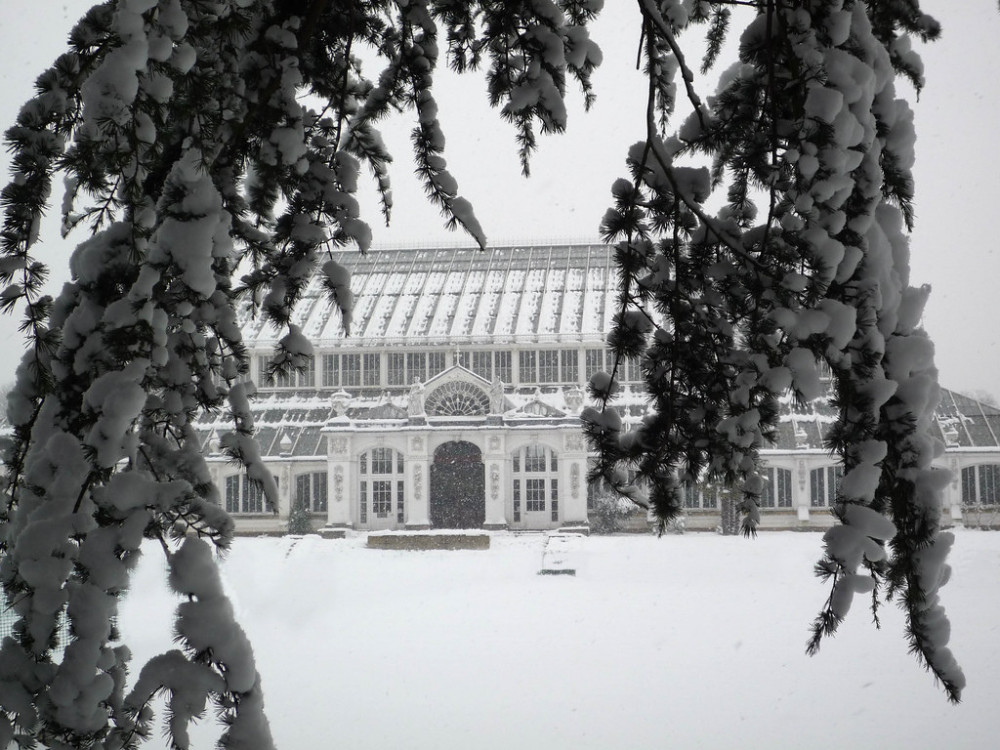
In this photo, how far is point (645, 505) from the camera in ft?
7.72

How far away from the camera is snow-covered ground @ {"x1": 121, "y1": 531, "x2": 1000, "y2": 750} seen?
555cm

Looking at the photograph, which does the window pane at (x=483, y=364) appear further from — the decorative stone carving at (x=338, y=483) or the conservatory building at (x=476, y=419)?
the decorative stone carving at (x=338, y=483)

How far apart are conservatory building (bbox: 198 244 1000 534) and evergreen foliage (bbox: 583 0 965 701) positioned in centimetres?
1494

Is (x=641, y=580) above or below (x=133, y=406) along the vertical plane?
below

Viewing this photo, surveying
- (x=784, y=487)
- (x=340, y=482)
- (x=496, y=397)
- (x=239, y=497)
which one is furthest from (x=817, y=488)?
(x=239, y=497)

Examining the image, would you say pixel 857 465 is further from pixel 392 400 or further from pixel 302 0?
pixel 392 400

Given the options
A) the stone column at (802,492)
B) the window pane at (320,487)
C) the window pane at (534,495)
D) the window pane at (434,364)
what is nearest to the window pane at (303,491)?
the window pane at (320,487)

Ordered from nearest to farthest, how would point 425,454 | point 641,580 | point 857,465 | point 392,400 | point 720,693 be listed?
1. point 857,465
2. point 720,693
3. point 641,580
4. point 425,454
5. point 392,400

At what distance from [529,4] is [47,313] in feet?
4.89

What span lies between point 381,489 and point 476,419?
264cm

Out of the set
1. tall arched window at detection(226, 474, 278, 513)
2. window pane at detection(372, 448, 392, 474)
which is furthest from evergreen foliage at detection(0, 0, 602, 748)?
window pane at detection(372, 448, 392, 474)

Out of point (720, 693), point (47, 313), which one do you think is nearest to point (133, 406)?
point (47, 313)

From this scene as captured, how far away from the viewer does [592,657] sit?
24.3 ft

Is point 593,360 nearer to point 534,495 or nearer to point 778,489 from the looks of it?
point 534,495
